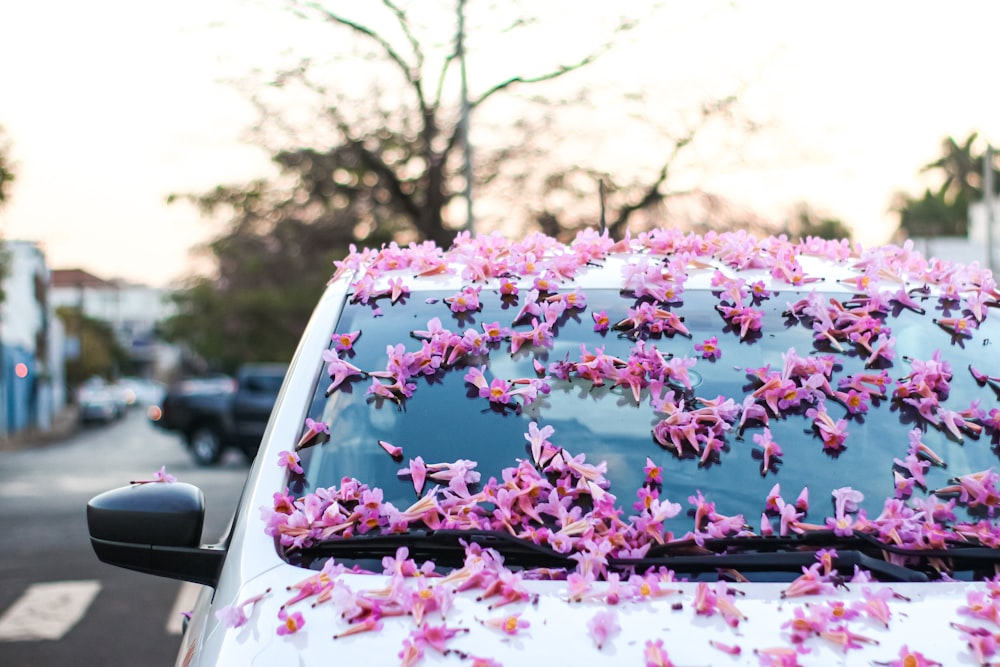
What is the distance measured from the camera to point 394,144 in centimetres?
2106

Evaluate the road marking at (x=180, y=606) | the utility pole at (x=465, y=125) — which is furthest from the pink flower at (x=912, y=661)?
the utility pole at (x=465, y=125)

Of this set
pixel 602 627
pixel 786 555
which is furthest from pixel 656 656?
Answer: pixel 786 555

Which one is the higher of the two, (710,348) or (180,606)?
(710,348)

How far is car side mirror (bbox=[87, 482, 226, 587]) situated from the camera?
103 inches

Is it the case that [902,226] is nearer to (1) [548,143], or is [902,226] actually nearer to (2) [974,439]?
(1) [548,143]

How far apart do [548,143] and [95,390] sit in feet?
172

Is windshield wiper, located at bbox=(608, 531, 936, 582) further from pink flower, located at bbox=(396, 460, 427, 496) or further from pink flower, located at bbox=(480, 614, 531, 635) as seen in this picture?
pink flower, located at bbox=(396, 460, 427, 496)

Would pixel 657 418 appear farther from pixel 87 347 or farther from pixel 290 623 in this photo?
pixel 87 347

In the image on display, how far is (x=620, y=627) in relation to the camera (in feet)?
6.57

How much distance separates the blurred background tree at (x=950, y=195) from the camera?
67.4m

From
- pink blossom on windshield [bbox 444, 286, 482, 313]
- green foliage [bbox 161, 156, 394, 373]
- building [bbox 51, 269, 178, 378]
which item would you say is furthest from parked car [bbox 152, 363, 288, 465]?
building [bbox 51, 269, 178, 378]

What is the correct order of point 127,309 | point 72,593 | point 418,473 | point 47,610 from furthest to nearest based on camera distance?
point 127,309
point 72,593
point 47,610
point 418,473

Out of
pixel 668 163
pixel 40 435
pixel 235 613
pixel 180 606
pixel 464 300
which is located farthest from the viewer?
pixel 40 435

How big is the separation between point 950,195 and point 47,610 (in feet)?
A: 227
